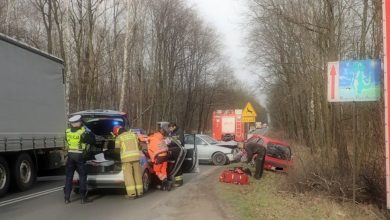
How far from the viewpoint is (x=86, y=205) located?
37.8 ft

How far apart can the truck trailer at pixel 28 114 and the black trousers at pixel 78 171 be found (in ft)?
5.66

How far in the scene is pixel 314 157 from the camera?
1373cm

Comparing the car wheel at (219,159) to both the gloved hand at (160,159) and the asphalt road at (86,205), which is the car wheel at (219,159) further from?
the gloved hand at (160,159)

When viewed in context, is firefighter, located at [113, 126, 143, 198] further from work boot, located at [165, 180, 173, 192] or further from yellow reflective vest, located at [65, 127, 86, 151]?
work boot, located at [165, 180, 173, 192]

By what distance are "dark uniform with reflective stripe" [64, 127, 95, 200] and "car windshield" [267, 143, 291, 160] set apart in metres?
9.23

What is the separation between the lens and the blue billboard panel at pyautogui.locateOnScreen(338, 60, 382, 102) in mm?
9445

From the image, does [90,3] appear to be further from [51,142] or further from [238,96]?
[238,96]

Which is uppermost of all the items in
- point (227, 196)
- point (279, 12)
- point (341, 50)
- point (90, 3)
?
point (90, 3)

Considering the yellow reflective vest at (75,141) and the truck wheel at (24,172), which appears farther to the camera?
the truck wheel at (24,172)

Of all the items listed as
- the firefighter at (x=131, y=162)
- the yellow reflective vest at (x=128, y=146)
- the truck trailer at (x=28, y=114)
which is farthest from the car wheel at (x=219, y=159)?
the yellow reflective vest at (x=128, y=146)

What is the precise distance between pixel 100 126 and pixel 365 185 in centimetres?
696

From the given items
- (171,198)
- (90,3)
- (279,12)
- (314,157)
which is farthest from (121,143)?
(90,3)

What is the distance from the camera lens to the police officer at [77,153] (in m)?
11.7

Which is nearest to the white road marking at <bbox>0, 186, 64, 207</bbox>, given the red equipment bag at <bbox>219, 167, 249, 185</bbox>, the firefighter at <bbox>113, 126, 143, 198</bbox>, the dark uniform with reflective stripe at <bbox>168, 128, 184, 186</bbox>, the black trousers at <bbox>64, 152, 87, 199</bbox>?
the black trousers at <bbox>64, 152, 87, 199</bbox>
